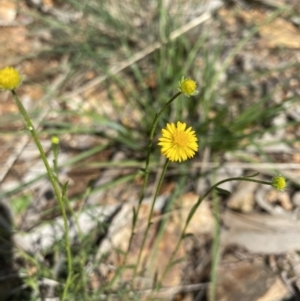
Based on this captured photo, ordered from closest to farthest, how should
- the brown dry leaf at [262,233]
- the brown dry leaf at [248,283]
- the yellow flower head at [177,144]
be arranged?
the yellow flower head at [177,144], the brown dry leaf at [248,283], the brown dry leaf at [262,233]

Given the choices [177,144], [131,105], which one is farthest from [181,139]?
[131,105]

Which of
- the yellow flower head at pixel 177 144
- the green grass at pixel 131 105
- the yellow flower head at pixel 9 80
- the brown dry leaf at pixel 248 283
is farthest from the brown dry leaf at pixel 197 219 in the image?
the yellow flower head at pixel 9 80

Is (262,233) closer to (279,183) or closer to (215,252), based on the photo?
(215,252)

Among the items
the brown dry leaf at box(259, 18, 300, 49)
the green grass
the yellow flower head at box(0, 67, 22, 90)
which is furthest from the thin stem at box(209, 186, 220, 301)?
the brown dry leaf at box(259, 18, 300, 49)

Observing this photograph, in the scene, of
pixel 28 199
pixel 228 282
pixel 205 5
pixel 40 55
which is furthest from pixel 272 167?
pixel 40 55

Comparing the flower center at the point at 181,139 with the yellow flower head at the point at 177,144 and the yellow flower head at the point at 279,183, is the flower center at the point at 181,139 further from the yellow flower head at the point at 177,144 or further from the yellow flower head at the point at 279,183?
the yellow flower head at the point at 279,183

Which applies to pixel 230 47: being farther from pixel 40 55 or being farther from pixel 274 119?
pixel 40 55
